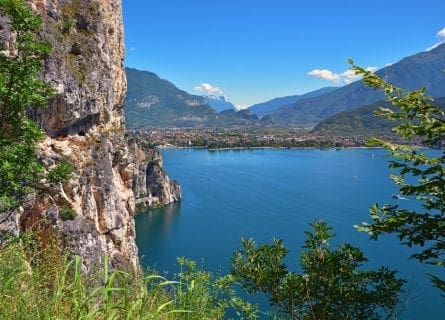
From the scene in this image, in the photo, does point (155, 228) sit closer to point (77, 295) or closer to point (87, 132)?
point (87, 132)

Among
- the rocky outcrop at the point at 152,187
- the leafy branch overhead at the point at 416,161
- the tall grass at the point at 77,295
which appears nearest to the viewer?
the tall grass at the point at 77,295

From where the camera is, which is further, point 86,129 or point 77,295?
point 86,129

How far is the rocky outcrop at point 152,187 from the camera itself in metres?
91.5

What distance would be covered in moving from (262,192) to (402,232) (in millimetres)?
90106

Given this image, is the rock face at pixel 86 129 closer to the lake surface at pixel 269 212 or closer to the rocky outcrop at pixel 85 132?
the rocky outcrop at pixel 85 132

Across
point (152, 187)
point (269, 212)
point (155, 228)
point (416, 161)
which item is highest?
point (416, 161)

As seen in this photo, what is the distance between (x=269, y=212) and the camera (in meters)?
76.4

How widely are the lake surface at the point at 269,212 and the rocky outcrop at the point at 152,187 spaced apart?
3457mm

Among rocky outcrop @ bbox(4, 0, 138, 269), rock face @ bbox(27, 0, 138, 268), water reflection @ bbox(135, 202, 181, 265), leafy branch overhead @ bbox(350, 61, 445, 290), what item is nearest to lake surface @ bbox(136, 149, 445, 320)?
water reflection @ bbox(135, 202, 181, 265)

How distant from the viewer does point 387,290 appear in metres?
6.14

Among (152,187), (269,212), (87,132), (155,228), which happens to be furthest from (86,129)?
(152,187)

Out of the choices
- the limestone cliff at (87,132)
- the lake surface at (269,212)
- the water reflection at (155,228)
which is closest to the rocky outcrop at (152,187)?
the water reflection at (155,228)

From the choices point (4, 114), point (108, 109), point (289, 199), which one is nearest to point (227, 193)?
point (289, 199)

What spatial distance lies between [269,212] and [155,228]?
754 inches
